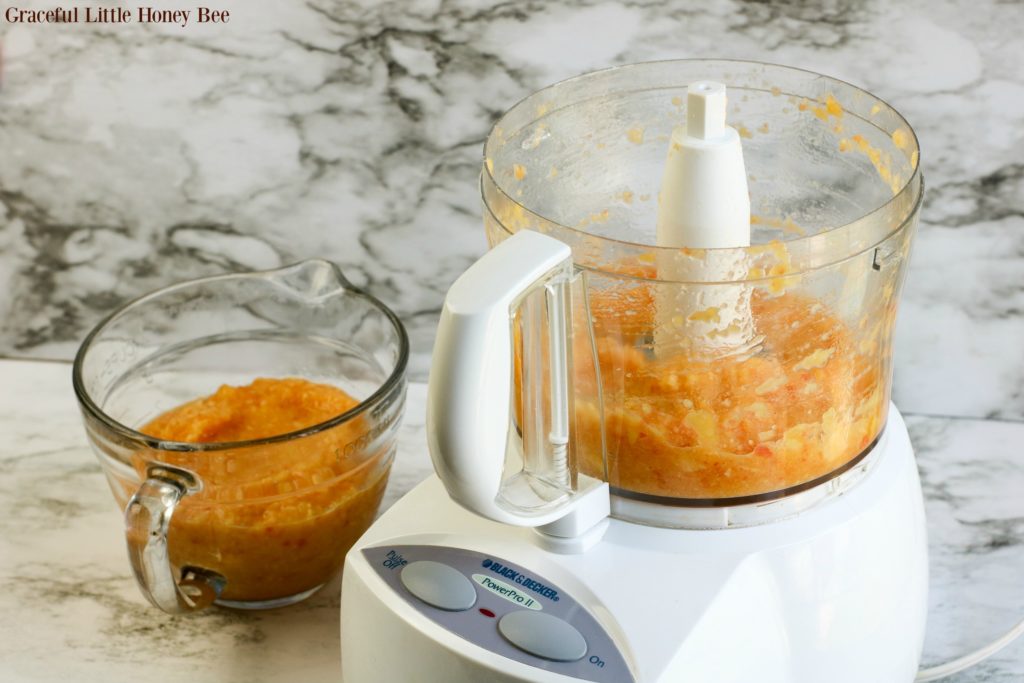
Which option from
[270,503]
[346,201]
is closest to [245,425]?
[270,503]

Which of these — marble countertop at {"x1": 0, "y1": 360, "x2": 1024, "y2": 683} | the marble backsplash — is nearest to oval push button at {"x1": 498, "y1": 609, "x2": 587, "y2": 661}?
marble countertop at {"x1": 0, "y1": 360, "x2": 1024, "y2": 683}

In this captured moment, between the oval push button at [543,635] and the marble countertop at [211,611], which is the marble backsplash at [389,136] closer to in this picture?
the marble countertop at [211,611]

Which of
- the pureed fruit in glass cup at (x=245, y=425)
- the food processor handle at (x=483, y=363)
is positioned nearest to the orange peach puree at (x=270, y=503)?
the pureed fruit in glass cup at (x=245, y=425)

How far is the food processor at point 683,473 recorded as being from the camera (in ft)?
1.89

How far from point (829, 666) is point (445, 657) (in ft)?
0.64

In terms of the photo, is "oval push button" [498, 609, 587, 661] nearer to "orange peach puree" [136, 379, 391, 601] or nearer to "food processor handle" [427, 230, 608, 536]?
"food processor handle" [427, 230, 608, 536]

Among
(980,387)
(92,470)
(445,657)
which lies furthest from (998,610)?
(92,470)

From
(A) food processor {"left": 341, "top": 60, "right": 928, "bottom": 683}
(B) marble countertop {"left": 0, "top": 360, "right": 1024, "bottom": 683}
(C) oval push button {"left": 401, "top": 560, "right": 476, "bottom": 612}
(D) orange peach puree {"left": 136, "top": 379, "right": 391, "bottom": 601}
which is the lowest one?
(B) marble countertop {"left": 0, "top": 360, "right": 1024, "bottom": 683}

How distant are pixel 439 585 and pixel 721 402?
0.17 meters

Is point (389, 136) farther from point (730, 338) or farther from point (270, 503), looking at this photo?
point (730, 338)

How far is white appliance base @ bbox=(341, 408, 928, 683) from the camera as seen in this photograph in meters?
0.58

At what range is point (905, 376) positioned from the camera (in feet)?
3.17

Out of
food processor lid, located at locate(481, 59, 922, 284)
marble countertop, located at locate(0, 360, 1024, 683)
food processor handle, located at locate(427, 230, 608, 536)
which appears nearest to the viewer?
food processor handle, located at locate(427, 230, 608, 536)

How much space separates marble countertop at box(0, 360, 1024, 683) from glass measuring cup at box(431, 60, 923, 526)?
0.42 ft
